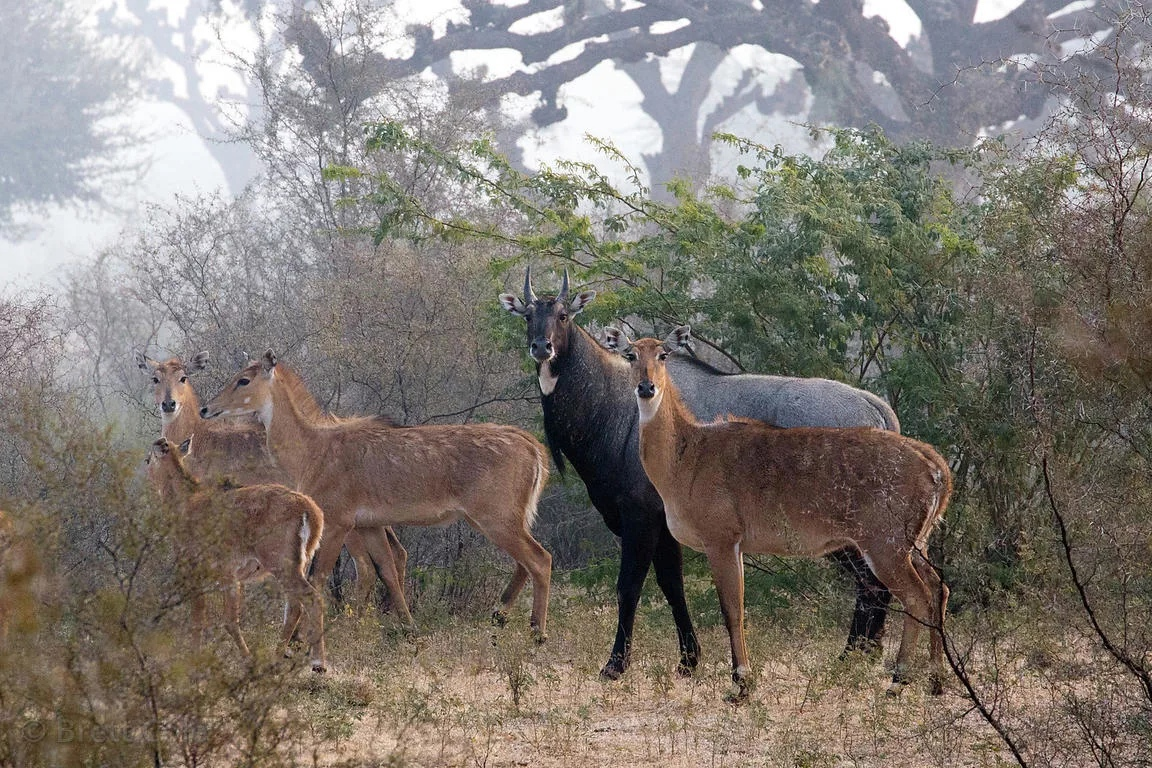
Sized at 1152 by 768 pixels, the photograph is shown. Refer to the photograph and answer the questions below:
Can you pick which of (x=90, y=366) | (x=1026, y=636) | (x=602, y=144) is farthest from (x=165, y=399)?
(x=90, y=366)

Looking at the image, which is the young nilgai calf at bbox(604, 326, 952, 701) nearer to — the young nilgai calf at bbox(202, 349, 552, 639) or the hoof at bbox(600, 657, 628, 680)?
the hoof at bbox(600, 657, 628, 680)

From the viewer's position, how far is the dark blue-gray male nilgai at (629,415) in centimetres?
900

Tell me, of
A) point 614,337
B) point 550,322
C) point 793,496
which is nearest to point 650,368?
point 614,337

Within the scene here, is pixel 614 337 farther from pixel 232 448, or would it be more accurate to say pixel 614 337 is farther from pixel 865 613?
pixel 232 448

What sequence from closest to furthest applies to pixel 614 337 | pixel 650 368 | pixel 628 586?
pixel 650 368, pixel 628 586, pixel 614 337

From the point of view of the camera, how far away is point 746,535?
794 cm

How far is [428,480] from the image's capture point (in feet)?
33.4

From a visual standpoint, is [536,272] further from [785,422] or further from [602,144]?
[785,422]

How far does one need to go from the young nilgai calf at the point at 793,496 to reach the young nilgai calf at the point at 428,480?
84.7 inches

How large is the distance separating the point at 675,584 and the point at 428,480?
195 cm

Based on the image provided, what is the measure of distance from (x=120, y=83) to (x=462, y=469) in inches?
2004

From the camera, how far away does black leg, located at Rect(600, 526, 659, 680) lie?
8656 millimetres

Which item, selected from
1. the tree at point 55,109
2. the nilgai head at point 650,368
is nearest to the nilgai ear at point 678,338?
the nilgai head at point 650,368

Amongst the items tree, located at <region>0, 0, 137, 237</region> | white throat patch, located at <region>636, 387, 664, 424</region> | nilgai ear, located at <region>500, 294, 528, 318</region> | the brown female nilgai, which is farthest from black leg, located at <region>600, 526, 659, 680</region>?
tree, located at <region>0, 0, 137, 237</region>
